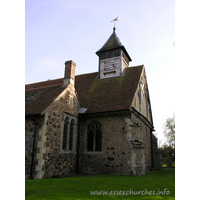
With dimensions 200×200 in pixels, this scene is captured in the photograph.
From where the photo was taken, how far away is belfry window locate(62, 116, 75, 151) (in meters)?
12.4

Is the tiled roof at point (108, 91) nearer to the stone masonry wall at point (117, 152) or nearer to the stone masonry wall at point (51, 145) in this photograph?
the stone masonry wall at point (117, 152)

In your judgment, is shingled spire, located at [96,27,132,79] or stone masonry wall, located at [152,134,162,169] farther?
stone masonry wall, located at [152,134,162,169]

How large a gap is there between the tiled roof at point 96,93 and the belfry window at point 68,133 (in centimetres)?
170

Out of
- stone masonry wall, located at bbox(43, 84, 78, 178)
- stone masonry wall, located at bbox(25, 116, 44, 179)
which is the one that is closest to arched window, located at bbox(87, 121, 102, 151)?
stone masonry wall, located at bbox(43, 84, 78, 178)

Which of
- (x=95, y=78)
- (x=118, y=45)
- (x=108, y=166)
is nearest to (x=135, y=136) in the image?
(x=108, y=166)

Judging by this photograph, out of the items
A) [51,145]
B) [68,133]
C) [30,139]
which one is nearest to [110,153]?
[68,133]

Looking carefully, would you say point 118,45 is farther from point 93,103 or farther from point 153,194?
point 153,194

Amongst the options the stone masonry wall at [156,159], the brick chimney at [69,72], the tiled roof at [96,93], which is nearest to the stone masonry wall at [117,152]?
the tiled roof at [96,93]

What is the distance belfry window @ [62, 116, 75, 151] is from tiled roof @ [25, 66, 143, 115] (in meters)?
1.70

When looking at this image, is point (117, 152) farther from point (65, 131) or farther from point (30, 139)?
point (30, 139)

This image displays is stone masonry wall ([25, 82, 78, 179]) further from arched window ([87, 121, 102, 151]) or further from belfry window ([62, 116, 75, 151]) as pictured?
arched window ([87, 121, 102, 151])

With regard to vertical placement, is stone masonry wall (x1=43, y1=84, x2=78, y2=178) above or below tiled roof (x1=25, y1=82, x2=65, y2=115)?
below

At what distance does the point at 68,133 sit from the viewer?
12719 millimetres

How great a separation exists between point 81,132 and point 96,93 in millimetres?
3945
